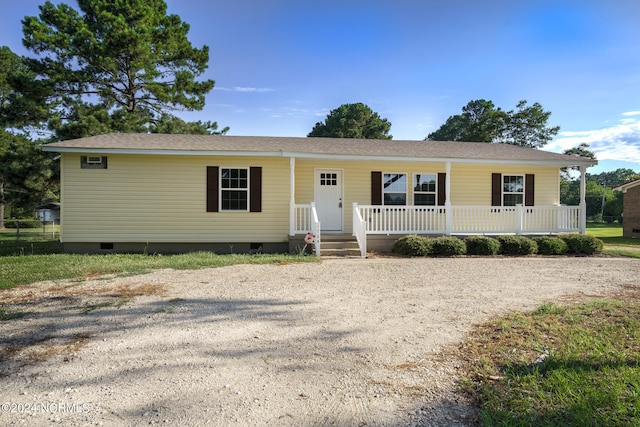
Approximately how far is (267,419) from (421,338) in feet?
6.59

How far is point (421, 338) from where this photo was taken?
146 inches

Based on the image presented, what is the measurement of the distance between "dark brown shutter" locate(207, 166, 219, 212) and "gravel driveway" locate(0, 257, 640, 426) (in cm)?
413

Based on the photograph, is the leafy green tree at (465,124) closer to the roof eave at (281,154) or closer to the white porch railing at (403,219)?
the roof eave at (281,154)

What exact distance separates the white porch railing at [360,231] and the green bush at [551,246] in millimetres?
5328

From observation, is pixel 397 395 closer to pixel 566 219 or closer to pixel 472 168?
pixel 472 168

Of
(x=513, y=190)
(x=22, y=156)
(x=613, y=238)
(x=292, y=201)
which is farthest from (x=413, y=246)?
(x=22, y=156)

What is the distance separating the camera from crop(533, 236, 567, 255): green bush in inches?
410

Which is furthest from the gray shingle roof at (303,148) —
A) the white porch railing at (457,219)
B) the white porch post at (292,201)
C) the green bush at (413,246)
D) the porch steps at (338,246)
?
the green bush at (413,246)

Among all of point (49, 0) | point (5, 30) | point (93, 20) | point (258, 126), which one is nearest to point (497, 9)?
point (258, 126)

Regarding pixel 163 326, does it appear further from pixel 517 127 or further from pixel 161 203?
pixel 517 127

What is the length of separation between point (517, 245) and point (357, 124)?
102 feet

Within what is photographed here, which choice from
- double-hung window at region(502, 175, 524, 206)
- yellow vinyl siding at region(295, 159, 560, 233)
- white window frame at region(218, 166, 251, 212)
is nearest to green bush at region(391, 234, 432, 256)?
yellow vinyl siding at region(295, 159, 560, 233)

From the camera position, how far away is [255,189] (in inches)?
428

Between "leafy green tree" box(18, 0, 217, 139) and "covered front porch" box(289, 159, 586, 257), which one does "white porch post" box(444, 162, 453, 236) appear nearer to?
"covered front porch" box(289, 159, 586, 257)
